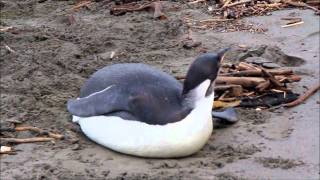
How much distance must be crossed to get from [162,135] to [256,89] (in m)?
1.27

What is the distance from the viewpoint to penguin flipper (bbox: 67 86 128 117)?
4539mm

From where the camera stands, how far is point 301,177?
162 inches

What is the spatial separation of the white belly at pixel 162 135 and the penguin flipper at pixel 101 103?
0.07 meters

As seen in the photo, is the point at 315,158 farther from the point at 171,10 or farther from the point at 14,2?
the point at 14,2

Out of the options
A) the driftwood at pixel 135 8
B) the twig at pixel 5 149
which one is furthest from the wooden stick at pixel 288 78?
the driftwood at pixel 135 8

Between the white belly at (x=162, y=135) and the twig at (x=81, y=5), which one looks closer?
the white belly at (x=162, y=135)

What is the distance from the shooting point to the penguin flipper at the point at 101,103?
14.9ft

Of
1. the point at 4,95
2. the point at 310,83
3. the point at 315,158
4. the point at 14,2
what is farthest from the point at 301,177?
the point at 14,2

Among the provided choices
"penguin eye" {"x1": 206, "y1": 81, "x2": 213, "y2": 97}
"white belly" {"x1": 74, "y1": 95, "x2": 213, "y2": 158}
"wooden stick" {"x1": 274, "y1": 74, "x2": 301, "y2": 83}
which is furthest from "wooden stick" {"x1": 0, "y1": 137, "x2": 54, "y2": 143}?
"wooden stick" {"x1": 274, "y1": 74, "x2": 301, "y2": 83}

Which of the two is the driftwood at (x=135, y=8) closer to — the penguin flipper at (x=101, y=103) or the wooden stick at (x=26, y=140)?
the penguin flipper at (x=101, y=103)

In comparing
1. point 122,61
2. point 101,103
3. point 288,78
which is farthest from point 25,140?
point 288,78

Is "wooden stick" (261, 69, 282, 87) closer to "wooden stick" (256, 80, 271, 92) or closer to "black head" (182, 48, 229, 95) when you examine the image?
"wooden stick" (256, 80, 271, 92)

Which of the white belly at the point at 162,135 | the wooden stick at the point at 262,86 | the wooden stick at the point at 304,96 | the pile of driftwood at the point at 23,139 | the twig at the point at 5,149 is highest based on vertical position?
the white belly at the point at 162,135

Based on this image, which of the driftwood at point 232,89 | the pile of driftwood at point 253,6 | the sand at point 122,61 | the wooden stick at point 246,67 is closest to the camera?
the sand at point 122,61
